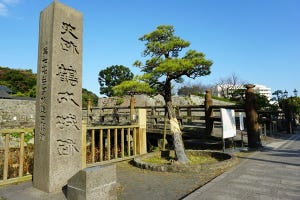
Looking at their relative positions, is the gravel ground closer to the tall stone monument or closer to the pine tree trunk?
the pine tree trunk

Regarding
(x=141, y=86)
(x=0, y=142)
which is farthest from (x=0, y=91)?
(x=141, y=86)

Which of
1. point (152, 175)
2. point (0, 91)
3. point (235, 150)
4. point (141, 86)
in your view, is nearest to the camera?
point (152, 175)

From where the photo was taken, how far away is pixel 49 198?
3600 mm

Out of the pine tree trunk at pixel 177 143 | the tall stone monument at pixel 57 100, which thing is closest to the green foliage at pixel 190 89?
the pine tree trunk at pixel 177 143

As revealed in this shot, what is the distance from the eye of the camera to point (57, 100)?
3994mm

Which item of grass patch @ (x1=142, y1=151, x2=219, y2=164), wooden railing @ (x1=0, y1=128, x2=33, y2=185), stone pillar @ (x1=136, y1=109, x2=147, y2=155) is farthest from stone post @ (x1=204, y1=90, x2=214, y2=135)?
wooden railing @ (x1=0, y1=128, x2=33, y2=185)

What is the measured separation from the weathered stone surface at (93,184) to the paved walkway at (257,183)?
113cm

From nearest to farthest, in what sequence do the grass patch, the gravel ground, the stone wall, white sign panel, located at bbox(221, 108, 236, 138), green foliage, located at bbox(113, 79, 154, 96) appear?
the gravel ground
green foliage, located at bbox(113, 79, 154, 96)
the grass patch
white sign panel, located at bbox(221, 108, 236, 138)
the stone wall

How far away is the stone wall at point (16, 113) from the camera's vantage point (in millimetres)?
21078

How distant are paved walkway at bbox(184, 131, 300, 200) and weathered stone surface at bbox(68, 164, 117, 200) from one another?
113 cm

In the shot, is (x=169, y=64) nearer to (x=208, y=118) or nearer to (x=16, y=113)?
(x=208, y=118)

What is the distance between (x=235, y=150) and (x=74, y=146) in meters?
5.37

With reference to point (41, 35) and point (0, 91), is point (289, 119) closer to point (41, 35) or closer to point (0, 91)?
point (41, 35)

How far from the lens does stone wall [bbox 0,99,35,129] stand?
21.1 m
